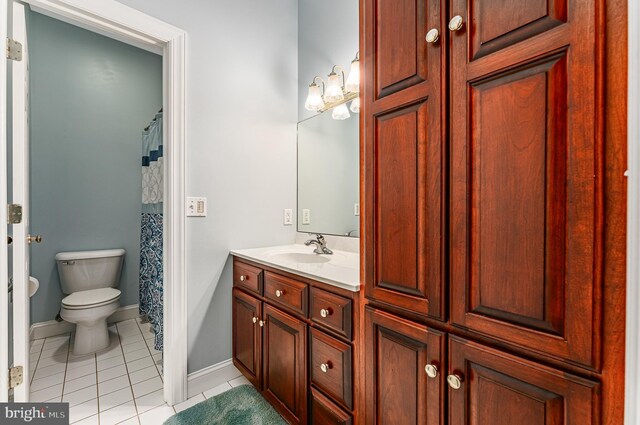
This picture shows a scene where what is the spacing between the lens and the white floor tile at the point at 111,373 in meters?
1.88

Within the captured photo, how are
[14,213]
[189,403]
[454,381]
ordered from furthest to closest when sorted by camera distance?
[189,403] < [14,213] < [454,381]

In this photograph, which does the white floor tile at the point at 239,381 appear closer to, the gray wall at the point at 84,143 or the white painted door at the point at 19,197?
the white painted door at the point at 19,197

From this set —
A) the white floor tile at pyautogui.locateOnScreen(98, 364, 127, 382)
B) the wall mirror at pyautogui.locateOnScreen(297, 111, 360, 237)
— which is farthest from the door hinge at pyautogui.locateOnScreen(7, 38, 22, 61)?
the white floor tile at pyautogui.locateOnScreen(98, 364, 127, 382)

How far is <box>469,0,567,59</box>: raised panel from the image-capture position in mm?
585

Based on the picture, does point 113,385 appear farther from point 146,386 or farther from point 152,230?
point 152,230

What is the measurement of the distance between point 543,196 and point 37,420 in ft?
6.92

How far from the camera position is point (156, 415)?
60.5 inches

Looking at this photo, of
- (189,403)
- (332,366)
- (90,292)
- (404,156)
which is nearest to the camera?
(404,156)

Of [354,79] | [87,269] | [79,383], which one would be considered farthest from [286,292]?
[87,269]

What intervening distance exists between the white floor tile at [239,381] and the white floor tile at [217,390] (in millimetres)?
30

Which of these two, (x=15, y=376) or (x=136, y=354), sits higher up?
(x=15, y=376)

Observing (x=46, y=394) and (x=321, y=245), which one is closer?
(x=46, y=394)

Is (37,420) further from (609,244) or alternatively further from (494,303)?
(609,244)

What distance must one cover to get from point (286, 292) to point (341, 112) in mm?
1182
